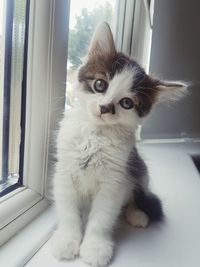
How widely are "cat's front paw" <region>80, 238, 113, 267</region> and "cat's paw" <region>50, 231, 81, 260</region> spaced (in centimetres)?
1

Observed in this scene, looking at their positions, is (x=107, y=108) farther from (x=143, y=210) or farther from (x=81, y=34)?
(x=81, y=34)

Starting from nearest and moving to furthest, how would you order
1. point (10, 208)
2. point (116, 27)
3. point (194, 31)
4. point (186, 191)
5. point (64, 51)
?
point (10, 208) → point (64, 51) → point (186, 191) → point (116, 27) → point (194, 31)

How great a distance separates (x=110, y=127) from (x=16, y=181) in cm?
27

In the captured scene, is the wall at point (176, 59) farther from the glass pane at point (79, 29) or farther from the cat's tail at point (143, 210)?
the cat's tail at point (143, 210)

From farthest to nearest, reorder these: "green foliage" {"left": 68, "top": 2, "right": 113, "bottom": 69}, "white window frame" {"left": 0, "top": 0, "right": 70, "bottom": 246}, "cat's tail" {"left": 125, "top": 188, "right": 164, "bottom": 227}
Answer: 1. "green foliage" {"left": 68, "top": 2, "right": 113, "bottom": 69}
2. "cat's tail" {"left": 125, "top": 188, "right": 164, "bottom": 227}
3. "white window frame" {"left": 0, "top": 0, "right": 70, "bottom": 246}

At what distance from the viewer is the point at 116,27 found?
1.58 metres

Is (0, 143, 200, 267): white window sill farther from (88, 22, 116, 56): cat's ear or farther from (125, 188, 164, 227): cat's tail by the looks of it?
(88, 22, 116, 56): cat's ear

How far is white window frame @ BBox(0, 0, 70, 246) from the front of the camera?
2.50ft

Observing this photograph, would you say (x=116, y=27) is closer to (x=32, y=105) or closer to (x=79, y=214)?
(x=32, y=105)

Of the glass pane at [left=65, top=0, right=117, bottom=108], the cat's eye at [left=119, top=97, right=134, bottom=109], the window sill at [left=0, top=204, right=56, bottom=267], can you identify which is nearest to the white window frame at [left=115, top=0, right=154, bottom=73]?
the glass pane at [left=65, top=0, right=117, bottom=108]

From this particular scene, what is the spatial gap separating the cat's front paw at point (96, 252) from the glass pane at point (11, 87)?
0.23 meters

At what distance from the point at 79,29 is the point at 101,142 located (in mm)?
483

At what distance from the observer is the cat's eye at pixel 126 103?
76 cm

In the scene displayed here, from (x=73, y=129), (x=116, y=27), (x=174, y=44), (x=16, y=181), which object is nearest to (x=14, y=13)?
(x=73, y=129)
